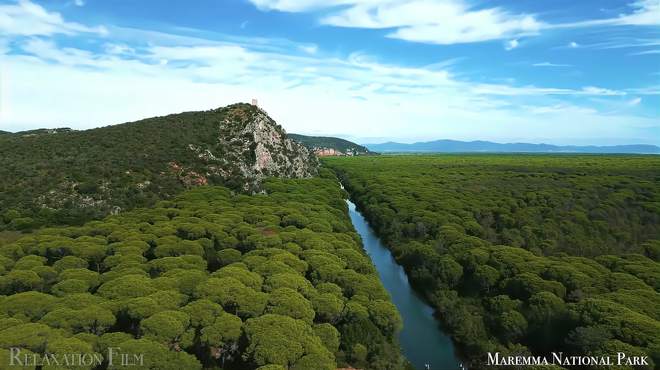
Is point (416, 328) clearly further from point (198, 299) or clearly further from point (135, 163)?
point (135, 163)

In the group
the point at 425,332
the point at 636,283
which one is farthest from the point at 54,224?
the point at 636,283

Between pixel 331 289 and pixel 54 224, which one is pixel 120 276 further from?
pixel 54 224

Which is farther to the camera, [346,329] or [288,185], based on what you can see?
[288,185]

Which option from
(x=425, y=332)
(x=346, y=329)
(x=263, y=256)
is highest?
(x=263, y=256)

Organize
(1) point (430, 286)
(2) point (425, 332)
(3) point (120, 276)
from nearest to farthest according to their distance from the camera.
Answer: (3) point (120, 276), (2) point (425, 332), (1) point (430, 286)

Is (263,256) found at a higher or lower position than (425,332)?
higher

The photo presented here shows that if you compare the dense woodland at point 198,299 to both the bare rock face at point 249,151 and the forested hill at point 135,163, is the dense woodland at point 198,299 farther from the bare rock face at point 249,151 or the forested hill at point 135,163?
the bare rock face at point 249,151
